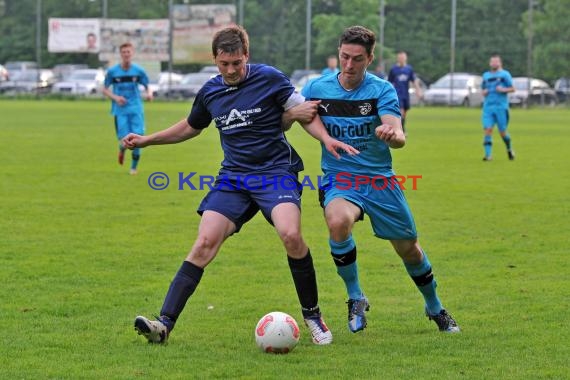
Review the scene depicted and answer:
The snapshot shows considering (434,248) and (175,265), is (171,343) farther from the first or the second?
(434,248)

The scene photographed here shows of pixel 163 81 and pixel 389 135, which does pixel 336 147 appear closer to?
pixel 389 135

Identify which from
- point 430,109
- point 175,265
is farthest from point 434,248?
point 430,109

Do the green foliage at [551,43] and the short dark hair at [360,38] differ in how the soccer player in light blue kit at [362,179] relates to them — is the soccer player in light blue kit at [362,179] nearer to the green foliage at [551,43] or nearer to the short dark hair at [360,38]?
the short dark hair at [360,38]

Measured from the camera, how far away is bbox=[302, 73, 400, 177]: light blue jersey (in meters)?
6.71

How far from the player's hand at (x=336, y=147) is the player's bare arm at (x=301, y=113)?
0.19 metres

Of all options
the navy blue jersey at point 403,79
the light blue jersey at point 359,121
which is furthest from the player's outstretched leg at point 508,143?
the light blue jersey at point 359,121

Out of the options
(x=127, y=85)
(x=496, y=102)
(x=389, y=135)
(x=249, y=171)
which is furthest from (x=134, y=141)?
(x=496, y=102)

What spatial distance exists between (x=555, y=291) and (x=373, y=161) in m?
2.17

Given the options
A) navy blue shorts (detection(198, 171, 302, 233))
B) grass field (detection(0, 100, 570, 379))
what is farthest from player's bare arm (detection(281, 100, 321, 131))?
grass field (detection(0, 100, 570, 379))

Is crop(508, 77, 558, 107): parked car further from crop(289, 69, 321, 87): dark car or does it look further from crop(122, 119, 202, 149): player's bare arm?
crop(122, 119, 202, 149): player's bare arm

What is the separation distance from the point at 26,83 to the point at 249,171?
47861 millimetres

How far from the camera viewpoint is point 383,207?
669 centimetres

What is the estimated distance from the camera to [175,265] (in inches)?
364

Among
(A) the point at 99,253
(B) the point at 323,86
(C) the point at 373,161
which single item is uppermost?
(B) the point at 323,86
